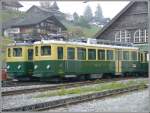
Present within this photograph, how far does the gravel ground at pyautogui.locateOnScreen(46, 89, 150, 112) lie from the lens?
11.3 m

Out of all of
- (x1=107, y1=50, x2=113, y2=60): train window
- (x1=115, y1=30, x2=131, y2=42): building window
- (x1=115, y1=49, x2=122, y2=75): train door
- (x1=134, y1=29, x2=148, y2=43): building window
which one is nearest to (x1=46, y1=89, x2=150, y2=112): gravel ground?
(x1=107, y1=50, x2=113, y2=60): train window

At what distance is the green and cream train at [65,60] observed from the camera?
844 inches

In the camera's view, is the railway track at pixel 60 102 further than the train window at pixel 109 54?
No

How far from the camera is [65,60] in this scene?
21516 mm

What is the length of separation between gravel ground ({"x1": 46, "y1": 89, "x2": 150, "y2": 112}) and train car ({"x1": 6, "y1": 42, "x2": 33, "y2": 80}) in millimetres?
9907

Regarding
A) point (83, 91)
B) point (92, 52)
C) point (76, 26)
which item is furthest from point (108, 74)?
point (76, 26)

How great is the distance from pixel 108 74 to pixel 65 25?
98.0ft

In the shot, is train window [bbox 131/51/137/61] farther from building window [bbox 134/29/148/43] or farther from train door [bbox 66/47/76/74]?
building window [bbox 134/29/148/43]

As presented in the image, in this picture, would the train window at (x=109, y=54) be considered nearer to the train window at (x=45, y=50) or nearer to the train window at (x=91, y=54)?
the train window at (x=91, y=54)

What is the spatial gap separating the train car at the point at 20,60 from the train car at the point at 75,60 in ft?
3.60

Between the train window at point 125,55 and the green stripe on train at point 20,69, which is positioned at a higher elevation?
the train window at point 125,55

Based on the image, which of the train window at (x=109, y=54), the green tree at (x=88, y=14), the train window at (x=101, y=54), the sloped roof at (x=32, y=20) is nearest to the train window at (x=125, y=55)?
the train window at (x=109, y=54)

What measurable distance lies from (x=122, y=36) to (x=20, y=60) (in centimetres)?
1950

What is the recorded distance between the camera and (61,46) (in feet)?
69.6
